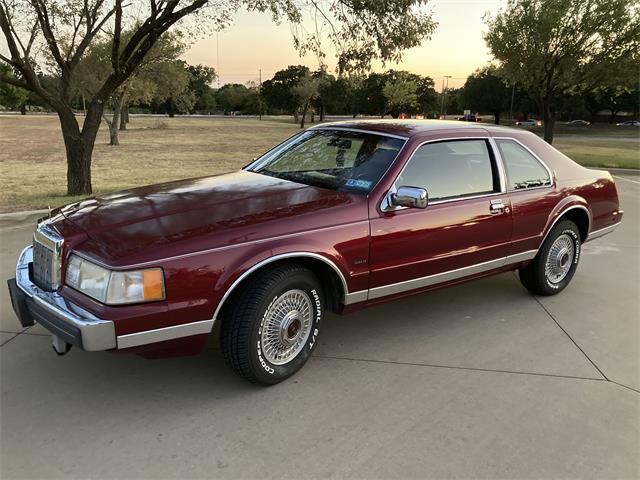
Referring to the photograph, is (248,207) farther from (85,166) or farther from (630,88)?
(630,88)

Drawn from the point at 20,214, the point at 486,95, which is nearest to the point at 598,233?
the point at 20,214

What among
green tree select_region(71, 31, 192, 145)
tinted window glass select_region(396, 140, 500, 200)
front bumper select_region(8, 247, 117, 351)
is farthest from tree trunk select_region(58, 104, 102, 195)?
green tree select_region(71, 31, 192, 145)

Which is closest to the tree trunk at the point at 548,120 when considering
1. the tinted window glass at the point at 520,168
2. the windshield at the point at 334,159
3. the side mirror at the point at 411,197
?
the tinted window glass at the point at 520,168

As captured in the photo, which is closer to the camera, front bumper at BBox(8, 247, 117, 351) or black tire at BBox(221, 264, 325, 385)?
front bumper at BBox(8, 247, 117, 351)

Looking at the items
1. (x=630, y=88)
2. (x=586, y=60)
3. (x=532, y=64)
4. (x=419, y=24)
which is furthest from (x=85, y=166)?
(x=630, y=88)

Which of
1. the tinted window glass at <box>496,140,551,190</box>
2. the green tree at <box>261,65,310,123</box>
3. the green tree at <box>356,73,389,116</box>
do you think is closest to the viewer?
the tinted window glass at <box>496,140,551,190</box>

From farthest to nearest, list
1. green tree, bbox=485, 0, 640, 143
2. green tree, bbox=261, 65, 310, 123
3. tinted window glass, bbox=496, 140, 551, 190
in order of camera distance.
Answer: green tree, bbox=261, 65, 310, 123, green tree, bbox=485, 0, 640, 143, tinted window glass, bbox=496, 140, 551, 190

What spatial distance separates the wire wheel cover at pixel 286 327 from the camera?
3.25 m

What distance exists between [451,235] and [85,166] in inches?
316

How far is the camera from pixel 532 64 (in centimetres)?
1883

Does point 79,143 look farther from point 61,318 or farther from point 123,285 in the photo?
point 123,285

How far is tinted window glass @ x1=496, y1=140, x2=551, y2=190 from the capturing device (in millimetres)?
4562

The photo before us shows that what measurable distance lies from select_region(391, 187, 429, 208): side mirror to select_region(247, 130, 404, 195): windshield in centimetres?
24

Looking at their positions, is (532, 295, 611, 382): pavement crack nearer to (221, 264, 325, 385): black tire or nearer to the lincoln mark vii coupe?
the lincoln mark vii coupe
